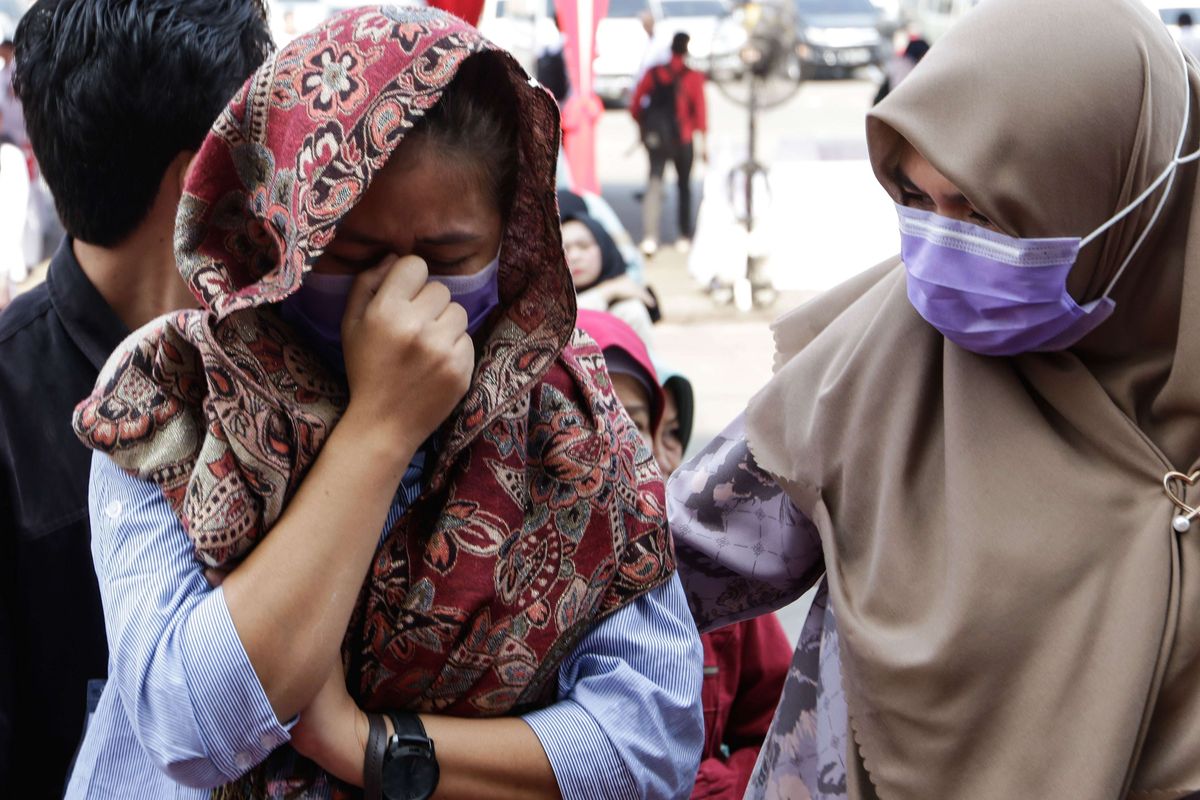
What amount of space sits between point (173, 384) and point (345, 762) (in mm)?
426

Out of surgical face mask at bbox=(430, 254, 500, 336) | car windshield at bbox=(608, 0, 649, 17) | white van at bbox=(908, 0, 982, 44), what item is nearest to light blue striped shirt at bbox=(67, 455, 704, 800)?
surgical face mask at bbox=(430, 254, 500, 336)

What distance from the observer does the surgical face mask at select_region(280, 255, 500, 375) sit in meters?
1.49

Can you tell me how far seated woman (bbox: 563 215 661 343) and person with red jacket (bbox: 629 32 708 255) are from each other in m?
7.31

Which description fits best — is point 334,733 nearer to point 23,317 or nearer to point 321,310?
point 321,310

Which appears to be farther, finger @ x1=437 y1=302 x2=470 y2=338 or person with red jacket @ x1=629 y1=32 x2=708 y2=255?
person with red jacket @ x1=629 y1=32 x2=708 y2=255

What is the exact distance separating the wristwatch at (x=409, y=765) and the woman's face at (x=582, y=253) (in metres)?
2.91

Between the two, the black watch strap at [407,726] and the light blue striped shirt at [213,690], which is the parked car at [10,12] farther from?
the black watch strap at [407,726]

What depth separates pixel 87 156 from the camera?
73.3 inches

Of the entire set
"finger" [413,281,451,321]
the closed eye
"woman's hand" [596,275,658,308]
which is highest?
"finger" [413,281,451,321]

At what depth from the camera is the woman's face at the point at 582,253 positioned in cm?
431

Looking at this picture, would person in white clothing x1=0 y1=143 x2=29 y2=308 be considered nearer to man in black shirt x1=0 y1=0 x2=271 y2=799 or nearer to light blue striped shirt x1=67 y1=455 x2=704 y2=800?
man in black shirt x1=0 y1=0 x2=271 y2=799

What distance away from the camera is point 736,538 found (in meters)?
1.95

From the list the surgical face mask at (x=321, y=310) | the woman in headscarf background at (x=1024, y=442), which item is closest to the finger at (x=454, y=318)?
the surgical face mask at (x=321, y=310)

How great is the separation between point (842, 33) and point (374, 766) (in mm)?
21483
